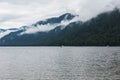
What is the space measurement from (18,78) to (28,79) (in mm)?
2991

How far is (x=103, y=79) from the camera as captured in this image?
5512cm

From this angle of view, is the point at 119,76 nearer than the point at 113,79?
No

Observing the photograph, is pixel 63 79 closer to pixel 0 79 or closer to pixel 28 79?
pixel 28 79

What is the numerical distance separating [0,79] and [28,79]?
5.40 metres

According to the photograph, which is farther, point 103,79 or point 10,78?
point 10,78

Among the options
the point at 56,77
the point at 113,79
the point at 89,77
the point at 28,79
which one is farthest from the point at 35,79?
the point at 113,79

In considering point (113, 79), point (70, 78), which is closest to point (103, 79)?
point (113, 79)

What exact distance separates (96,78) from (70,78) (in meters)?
4.96

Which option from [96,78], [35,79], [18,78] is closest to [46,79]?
[35,79]

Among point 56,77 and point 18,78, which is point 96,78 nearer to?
point 56,77

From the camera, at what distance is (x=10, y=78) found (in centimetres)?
5875

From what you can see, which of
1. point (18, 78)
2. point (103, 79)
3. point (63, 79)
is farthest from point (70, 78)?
point (18, 78)

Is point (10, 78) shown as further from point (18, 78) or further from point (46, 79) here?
point (46, 79)

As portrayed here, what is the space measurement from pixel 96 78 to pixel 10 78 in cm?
1675
